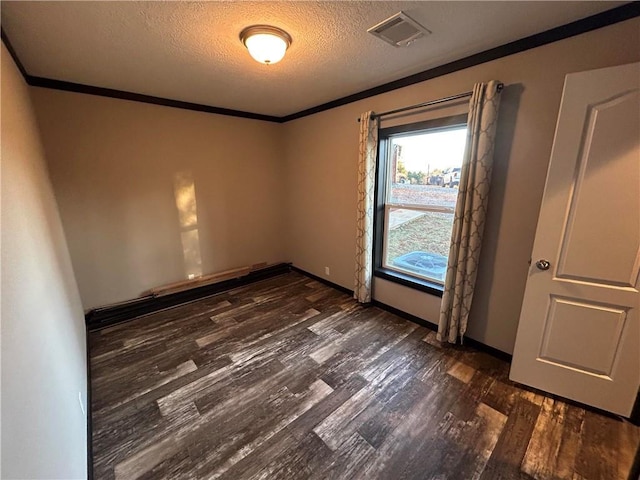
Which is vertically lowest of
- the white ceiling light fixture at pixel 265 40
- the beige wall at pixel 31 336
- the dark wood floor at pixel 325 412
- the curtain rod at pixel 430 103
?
the dark wood floor at pixel 325 412

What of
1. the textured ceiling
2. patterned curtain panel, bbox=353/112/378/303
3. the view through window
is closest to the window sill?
the view through window

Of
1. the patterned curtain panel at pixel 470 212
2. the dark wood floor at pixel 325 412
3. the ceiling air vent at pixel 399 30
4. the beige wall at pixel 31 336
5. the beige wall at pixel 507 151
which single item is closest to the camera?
the beige wall at pixel 31 336

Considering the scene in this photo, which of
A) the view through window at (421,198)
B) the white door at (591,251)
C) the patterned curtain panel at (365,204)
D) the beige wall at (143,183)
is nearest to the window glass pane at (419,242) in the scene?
the view through window at (421,198)

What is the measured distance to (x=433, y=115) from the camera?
2.43 meters

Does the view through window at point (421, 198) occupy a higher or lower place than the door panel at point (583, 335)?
higher

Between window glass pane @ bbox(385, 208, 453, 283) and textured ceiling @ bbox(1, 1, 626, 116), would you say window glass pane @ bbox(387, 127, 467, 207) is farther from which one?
textured ceiling @ bbox(1, 1, 626, 116)

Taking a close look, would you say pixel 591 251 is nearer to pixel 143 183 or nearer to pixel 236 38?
pixel 236 38

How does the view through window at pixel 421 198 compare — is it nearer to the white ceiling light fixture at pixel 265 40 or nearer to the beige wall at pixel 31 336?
the white ceiling light fixture at pixel 265 40

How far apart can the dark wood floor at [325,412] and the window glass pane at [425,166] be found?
140cm

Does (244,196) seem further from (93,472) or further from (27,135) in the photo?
(93,472)

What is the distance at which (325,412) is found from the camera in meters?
1.83

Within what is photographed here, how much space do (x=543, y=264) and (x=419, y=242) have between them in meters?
1.17

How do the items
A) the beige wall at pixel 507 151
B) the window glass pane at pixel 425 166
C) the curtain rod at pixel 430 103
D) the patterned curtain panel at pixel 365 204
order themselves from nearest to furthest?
the beige wall at pixel 507 151, the curtain rod at pixel 430 103, the window glass pane at pixel 425 166, the patterned curtain panel at pixel 365 204

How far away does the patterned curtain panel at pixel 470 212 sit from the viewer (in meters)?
2.04
